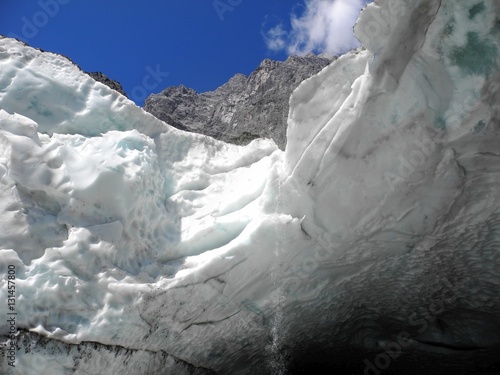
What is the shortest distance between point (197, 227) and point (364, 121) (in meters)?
2.02

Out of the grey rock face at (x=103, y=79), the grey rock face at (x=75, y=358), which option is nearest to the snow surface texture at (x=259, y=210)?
the grey rock face at (x=75, y=358)

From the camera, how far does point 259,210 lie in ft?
15.7

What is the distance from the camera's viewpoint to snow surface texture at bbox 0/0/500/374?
12.4ft

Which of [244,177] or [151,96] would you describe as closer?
[244,177]

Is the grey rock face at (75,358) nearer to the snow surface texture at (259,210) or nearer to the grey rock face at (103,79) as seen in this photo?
the snow surface texture at (259,210)

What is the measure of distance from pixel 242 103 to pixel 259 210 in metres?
9.27

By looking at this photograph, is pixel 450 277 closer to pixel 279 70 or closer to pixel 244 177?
pixel 244 177

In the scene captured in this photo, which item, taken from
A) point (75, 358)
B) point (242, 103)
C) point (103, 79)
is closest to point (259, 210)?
point (75, 358)

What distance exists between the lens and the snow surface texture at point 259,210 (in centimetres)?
379

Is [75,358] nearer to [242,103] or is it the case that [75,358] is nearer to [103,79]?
[103,79]

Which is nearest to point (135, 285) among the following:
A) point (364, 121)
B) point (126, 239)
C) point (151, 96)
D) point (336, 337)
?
point (126, 239)

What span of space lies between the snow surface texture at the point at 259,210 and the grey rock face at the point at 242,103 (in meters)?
3.59

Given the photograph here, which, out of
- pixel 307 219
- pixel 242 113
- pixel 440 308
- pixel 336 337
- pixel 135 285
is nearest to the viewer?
pixel 135 285

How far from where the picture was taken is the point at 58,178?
423 centimetres
